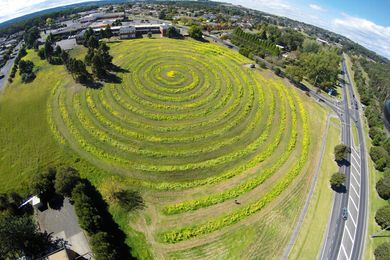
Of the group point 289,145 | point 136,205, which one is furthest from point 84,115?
point 289,145

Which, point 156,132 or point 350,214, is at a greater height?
point 156,132

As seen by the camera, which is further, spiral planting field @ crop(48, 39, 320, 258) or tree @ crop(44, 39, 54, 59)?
tree @ crop(44, 39, 54, 59)

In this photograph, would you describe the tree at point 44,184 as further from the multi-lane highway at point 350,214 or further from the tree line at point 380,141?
the tree line at point 380,141

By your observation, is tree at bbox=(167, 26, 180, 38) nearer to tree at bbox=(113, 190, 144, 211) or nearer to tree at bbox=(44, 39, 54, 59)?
tree at bbox=(44, 39, 54, 59)

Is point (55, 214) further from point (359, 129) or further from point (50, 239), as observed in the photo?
point (359, 129)

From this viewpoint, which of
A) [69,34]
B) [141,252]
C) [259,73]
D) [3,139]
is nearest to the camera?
[141,252]

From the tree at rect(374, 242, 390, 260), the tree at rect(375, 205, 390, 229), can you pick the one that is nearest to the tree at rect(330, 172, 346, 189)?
the tree at rect(375, 205, 390, 229)

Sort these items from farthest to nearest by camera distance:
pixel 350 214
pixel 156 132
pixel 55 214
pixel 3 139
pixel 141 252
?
1. pixel 156 132
2. pixel 3 139
3. pixel 350 214
4. pixel 55 214
5. pixel 141 252

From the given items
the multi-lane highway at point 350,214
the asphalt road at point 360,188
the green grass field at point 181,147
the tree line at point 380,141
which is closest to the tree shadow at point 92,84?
the green grass field at point 181,147
